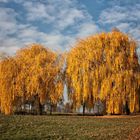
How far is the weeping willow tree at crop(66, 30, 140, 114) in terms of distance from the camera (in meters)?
43.2

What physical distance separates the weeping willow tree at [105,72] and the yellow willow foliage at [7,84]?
7241 millimetres

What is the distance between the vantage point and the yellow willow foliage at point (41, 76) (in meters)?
46.3

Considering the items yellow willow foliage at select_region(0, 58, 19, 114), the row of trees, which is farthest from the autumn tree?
yellow willow foliage at select_region(0, 58, 19, 114)

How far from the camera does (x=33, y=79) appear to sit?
4638 centimetres

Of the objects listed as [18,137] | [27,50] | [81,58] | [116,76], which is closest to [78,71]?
[81,58]

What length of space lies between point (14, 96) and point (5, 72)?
346 cm

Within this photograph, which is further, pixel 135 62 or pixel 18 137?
pixel 135 62

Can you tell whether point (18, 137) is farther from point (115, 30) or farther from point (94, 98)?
point (115, 30)

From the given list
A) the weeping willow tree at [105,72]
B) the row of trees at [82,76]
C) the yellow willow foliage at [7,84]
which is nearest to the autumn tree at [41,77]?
the row of trees at [82,76]

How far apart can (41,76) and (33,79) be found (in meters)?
1.16

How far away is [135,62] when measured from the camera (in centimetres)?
4591

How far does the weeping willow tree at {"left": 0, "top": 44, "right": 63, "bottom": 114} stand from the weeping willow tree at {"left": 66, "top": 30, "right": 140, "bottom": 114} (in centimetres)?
179

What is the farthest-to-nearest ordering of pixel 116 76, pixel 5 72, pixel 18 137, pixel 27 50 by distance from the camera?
pixel 27 50 < pixel 5 72 < pixel 116 76 < pixel 18 137

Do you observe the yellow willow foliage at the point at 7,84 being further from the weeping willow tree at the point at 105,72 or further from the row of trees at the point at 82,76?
the weeping willow tree at the point at 105,72
